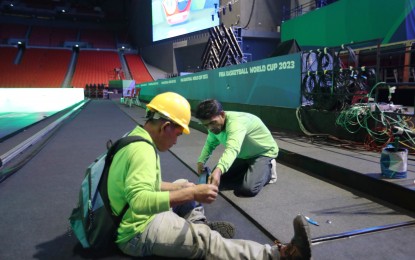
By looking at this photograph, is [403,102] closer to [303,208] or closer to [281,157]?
[281,157]

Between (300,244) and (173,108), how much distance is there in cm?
88

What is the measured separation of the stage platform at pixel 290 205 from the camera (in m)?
2.03

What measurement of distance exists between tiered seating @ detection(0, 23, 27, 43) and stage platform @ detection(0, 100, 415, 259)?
29083 mm

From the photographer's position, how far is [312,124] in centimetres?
525

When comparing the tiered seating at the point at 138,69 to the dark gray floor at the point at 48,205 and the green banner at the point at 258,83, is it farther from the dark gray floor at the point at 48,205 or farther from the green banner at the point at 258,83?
the dark gray floor at the point at 48,205

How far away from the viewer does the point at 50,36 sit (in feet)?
98.9

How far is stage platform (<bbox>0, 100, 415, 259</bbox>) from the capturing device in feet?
6.66

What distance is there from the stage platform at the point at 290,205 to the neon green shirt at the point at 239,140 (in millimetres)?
388

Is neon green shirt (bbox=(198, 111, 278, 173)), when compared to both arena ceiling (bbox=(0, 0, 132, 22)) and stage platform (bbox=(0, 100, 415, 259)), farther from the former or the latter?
arena ceiling (bbox=(0, 0, 132, 22))

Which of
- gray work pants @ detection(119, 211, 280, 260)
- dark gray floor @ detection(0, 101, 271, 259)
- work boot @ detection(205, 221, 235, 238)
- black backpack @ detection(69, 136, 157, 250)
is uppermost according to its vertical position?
black backpack @ detection(69, 136, 157, 250)

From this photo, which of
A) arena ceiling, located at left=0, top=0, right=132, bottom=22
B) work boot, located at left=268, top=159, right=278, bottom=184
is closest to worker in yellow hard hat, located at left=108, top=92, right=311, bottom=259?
work boot, located at left=268, top=159, right=278, bottom=184

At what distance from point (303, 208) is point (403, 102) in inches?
278

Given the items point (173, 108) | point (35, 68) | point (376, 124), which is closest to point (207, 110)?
point (173, 108)

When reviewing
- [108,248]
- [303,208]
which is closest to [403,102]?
[303,208]
